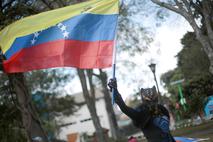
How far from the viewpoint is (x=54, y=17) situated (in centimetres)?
1009

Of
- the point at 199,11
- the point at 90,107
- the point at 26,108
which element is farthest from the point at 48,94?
the point at 26,108

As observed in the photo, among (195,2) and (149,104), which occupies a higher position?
(195,2)

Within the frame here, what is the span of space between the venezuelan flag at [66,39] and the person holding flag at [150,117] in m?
1.88

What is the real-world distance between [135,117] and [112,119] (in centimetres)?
4277

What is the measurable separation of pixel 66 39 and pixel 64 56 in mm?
332

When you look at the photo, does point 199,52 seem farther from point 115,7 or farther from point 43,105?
point 115,7

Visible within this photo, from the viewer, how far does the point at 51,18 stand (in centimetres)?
1013

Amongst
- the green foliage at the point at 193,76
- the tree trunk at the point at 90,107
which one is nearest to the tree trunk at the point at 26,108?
the green foliage at the point at 193,76

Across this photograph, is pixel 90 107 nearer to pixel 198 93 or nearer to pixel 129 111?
pixel 198 93

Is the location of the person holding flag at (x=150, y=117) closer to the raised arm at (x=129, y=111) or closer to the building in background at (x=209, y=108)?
the raised arm at (x=129, y=111)

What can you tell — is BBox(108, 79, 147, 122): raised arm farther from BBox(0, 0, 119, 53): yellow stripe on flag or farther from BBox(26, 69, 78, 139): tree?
BBox(26, 69, 78, 139): tree

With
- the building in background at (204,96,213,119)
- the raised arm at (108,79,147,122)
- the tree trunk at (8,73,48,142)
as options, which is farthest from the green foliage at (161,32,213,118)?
the raised arm at (108,79,147,122)

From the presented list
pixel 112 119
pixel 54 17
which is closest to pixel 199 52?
pixel 112 119

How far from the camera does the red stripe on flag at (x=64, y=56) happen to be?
8.94 m
